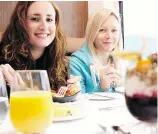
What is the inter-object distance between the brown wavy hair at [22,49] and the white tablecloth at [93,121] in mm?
796

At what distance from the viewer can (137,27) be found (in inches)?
117

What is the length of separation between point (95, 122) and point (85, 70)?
1.28 meters

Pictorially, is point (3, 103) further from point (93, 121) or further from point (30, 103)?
point (93, 121)

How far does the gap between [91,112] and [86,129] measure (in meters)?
0.21

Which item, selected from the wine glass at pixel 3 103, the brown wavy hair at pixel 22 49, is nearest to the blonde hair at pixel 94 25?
the brown wavy hair at pixel 22 49

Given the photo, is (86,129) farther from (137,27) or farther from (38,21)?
(137,27)

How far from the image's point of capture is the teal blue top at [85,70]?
1998mm

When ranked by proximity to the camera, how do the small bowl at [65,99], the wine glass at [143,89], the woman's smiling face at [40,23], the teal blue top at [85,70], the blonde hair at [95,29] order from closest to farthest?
the wine glass at [143,89]
the small bowl at [65,99]
the woman's smiling face at [40,23]
the teal blue top at [85,70]
the blonde hair at [95,29]

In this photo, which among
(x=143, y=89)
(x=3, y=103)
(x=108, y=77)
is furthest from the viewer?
(x=108, y=77)

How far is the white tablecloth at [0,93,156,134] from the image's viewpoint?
2.43ft

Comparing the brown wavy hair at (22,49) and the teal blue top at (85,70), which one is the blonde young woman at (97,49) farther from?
the brown wavy hair at (22,49)

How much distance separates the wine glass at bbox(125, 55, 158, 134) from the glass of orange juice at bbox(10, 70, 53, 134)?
198 mm

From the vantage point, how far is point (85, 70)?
6.88 ft

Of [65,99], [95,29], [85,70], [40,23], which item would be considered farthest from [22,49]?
[65,99]
